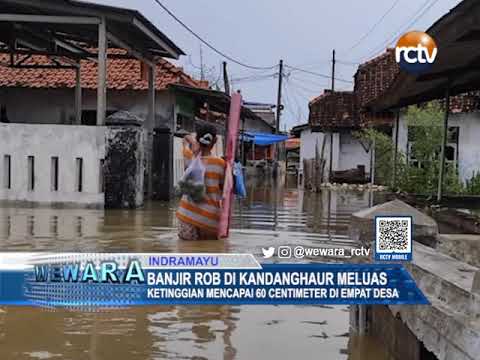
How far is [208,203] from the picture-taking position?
7.48 m

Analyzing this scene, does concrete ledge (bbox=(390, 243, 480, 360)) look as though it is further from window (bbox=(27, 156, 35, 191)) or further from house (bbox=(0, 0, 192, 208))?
window (bbox=(27, 156, 35, 191))

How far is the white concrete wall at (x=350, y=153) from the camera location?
88.1ft

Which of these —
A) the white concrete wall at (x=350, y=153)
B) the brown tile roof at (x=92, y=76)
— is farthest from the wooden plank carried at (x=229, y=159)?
the white concrete wall at (x=350, y=153)

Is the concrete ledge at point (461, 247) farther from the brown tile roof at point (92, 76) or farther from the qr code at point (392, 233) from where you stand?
the brown tile roof at point (92, 76)

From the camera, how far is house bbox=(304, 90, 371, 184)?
2648cm

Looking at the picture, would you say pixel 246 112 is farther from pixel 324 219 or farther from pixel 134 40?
pixel 324 219

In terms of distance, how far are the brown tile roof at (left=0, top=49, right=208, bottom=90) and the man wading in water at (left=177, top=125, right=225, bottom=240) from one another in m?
10.1

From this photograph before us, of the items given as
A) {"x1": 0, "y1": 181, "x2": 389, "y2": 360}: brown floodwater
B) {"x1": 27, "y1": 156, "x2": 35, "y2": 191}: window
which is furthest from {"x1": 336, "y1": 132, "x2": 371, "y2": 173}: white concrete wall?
{"x1": 0, "y1": 181, "x2": 389, "y2": 360}: brown floodwater

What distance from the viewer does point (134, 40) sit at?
590 inches

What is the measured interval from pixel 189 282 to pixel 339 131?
2384 centimetres

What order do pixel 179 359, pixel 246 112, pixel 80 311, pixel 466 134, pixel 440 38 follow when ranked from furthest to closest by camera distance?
pixel 246 112, pixel 466 134, pixel 440 38, pixel 80 311, pixel 179 359

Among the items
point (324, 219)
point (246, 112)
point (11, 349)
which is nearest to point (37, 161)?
point (324, 219)

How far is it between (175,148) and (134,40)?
2616 millimetres

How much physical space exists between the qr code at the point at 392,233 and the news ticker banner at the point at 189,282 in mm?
232
